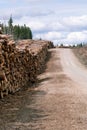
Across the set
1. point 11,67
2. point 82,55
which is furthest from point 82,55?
point 11,67

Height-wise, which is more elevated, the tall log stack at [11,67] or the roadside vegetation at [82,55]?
the tall log stack at [11,67]

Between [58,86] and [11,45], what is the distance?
4811 mm

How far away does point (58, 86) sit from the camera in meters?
26.6

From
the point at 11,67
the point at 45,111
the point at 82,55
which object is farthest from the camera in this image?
the point at 82,55

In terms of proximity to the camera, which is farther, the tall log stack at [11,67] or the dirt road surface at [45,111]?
the tall log stack at [11,67]

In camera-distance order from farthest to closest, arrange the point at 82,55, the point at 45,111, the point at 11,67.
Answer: the point at 82,55 → the point at 11,67 → the point at 45,111

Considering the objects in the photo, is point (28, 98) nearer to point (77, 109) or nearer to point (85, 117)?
point (77, 109)

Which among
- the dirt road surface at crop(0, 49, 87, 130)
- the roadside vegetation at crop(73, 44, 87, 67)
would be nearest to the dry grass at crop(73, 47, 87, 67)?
the roadside vegetation at crop(73, 44, 87, 67)

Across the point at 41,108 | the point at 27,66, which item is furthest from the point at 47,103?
the point at 27,66

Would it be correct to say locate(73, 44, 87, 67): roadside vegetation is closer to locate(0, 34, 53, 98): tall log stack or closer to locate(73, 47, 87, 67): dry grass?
locate(73, 47, 87, 67): dry grass

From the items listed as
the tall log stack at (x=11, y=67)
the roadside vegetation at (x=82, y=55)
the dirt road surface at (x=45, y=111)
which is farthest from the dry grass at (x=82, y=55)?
the dirt road surface at (x=45, y=111)

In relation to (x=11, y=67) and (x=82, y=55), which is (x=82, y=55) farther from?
(x=11, y=67)

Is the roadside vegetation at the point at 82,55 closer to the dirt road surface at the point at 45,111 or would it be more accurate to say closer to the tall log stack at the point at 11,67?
the tall log stack at the point at 11,67

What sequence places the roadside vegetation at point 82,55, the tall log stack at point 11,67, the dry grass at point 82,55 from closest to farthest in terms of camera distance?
the tall log stack at point 11,67, the dry grass at point 82,55, the roadside vegetation at point 82,55
